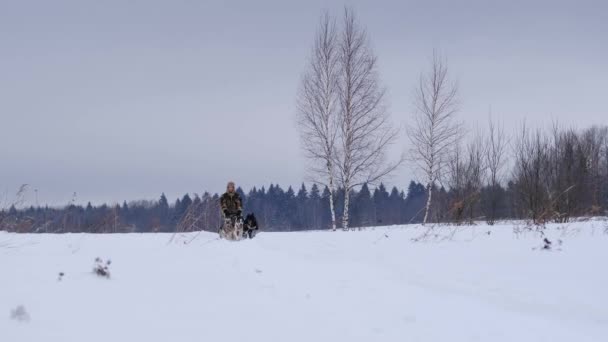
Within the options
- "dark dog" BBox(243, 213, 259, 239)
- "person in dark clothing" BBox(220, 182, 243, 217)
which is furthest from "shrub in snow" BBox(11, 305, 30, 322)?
"dark dog" BBox(243, 213, 259, 239)

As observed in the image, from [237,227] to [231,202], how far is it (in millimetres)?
1009

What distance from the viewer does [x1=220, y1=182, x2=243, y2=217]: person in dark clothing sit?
12570 mm

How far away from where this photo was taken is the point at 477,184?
22328mm

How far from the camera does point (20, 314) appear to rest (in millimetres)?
3301

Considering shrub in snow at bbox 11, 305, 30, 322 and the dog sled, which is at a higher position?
the dog sled

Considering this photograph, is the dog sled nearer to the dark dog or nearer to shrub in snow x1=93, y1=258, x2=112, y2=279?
the dark dog

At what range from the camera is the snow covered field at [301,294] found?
3.54m

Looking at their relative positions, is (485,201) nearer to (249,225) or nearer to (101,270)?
(249,225)

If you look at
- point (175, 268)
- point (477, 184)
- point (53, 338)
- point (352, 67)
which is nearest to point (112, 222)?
point (175, 268)

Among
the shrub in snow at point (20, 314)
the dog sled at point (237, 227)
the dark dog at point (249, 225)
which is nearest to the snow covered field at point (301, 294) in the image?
the shrub in snow at point (20, 314)

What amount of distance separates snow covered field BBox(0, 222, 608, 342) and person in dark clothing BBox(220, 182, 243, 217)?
5468 millimetres

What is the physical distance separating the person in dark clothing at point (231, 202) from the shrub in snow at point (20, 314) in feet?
29.9

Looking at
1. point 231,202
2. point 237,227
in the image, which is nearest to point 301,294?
point 237,227

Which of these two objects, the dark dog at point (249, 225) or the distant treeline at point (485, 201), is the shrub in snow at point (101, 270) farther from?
the dark dog at point (249, 225)
